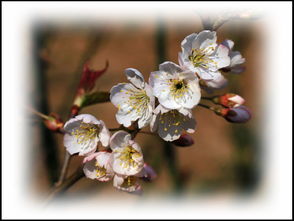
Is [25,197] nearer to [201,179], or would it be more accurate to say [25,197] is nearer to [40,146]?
[40,146]

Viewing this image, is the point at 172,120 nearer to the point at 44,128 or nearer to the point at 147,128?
the point at 44,128

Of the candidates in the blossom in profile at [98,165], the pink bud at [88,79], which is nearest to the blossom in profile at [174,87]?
the blossom in profile at [98,165]

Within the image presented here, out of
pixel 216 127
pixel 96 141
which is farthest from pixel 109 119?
pixel 96 141

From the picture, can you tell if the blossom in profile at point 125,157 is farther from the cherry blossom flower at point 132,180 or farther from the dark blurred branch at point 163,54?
the dark blurred branch at point 163,54

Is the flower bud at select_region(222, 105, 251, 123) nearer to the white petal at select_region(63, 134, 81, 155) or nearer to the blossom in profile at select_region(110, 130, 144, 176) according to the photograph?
the blossom in profile at select_region(110, 130, 144, 176)

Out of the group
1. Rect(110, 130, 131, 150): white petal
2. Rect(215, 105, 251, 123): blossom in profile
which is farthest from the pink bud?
Rect(215, 105, 251, 123): blossom in profile
